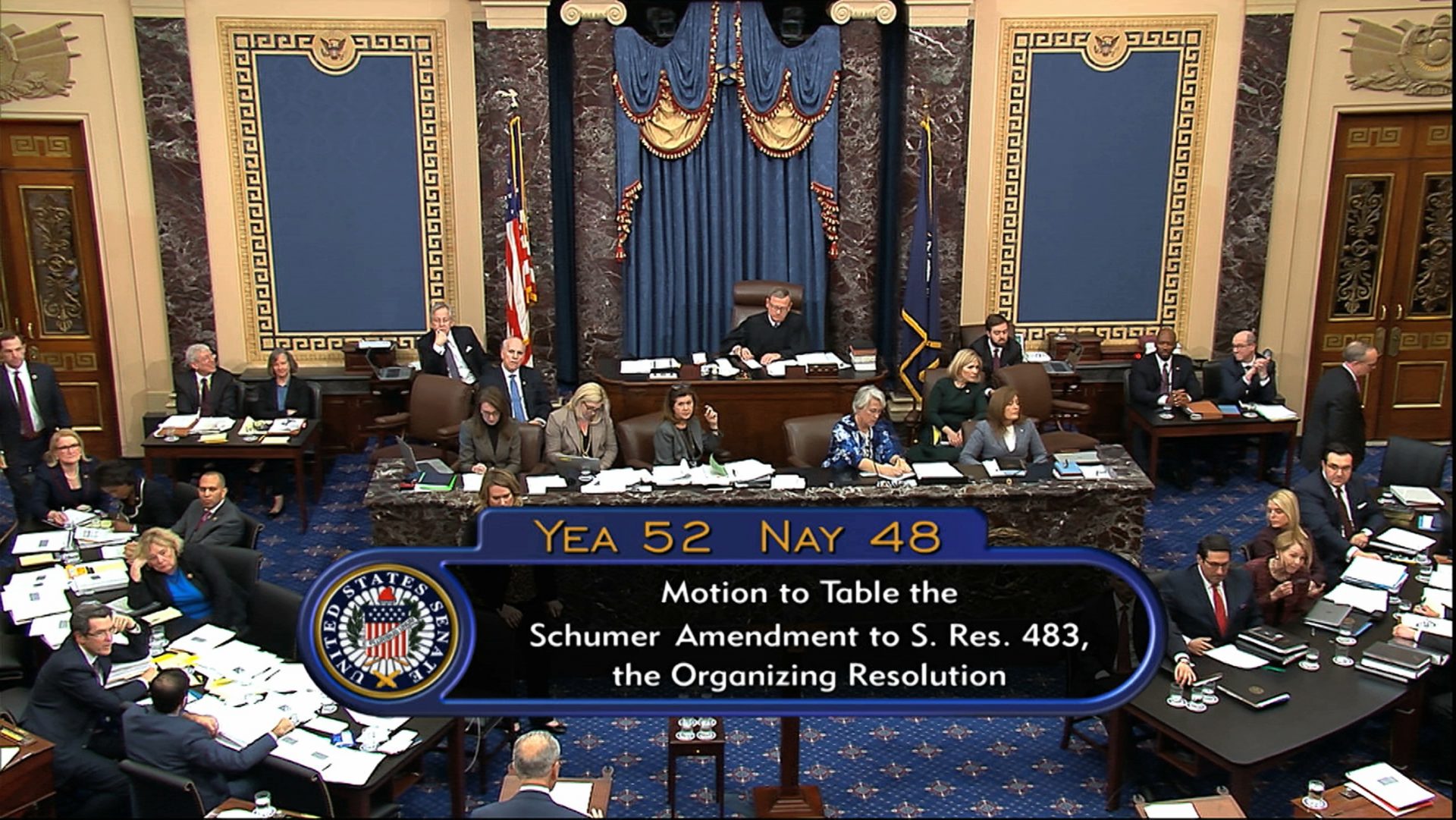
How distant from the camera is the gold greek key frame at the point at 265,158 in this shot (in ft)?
34.3

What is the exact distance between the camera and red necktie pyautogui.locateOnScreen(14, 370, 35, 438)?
30.1 feet

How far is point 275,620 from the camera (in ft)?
21.3

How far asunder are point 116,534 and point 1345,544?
6962mm

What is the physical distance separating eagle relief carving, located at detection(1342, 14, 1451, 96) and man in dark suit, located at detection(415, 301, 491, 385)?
24.2 feet

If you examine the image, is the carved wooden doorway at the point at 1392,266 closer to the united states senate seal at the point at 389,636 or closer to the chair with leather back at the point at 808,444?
the chair with leather back at the point at 808,444

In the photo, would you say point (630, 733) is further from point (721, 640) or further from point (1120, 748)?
point (721, 640)

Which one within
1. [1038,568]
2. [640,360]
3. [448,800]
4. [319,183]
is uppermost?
[319,183]

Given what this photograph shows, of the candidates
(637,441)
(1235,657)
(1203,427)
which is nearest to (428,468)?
(637,441)

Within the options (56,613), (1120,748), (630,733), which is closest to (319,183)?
(56,613)

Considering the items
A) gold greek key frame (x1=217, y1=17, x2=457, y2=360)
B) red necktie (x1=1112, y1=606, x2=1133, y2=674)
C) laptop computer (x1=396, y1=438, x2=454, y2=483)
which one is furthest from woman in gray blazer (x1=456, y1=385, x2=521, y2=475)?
red necktie (x1=1112, y1=606, x2=1133, y2=674)

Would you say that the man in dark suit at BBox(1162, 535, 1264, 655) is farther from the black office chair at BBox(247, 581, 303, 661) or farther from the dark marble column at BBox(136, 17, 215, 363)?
the dark marble column at BBox(136, 17, 215, 363)

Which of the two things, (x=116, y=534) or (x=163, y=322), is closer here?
(x=116, y=534)

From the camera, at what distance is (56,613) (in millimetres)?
6543
